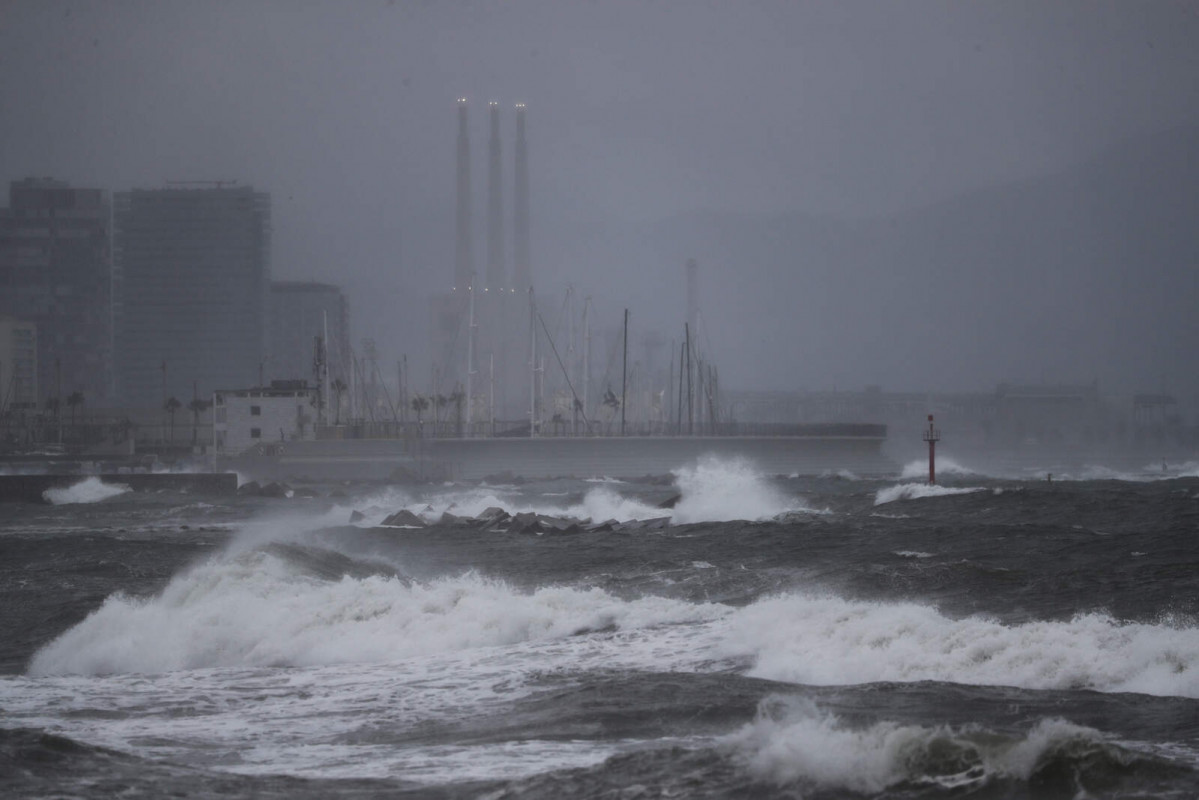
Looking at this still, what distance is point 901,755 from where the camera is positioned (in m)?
10.8

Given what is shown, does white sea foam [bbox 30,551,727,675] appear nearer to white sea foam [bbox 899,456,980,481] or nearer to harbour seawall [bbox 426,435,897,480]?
harbour seawall [bbox 426,435,897,480]

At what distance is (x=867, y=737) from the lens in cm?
1122

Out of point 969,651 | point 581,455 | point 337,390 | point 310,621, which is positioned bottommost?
point 581,455

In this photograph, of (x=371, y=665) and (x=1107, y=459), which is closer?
(x=371, y=665)

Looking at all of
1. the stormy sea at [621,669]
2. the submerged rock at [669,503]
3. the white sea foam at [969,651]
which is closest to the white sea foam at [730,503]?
the submerged rock at [669,503]

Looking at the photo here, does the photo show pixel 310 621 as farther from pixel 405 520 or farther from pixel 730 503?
pixel 730 503

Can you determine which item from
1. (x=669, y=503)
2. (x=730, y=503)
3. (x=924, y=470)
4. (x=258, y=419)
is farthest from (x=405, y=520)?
(x=924, y=470)

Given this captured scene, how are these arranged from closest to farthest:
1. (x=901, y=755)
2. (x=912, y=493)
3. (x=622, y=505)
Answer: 1. (x=901, y=755)
2. (x=912, y=493)
3. (x=622, y=505)

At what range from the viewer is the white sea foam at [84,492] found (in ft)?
250

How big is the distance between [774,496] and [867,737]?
53745 mm

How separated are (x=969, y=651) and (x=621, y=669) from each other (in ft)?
15.0

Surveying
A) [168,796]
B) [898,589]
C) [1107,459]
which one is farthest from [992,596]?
[1107,459]

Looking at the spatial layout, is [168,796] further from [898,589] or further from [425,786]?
[898,589]

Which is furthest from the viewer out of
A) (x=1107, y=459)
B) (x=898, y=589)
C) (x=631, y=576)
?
(x=1107, y=459)
